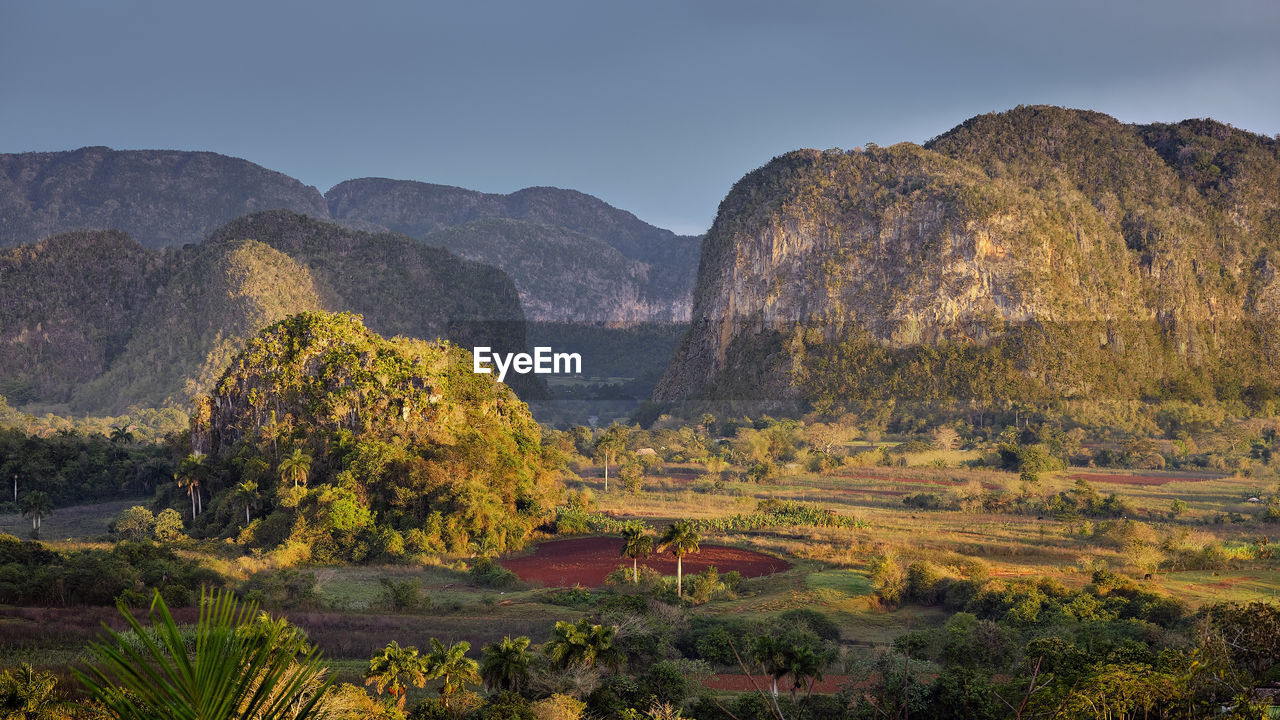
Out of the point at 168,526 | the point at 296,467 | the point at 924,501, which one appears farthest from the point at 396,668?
the point at 924,501

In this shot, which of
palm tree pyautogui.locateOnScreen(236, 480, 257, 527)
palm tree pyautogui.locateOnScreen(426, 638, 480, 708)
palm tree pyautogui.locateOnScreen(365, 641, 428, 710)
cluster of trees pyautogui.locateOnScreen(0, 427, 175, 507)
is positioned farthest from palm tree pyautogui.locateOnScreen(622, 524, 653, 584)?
cluster of trees pyautogui.locateOnScreen(0, 427, 175, 507)

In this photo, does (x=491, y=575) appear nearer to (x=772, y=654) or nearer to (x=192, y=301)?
(x=772, y=654)

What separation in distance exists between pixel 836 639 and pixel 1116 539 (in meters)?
24.1

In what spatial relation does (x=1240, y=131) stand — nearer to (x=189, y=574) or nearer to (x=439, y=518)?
(x=439, y=518)

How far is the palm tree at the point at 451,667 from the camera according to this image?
20281 millimetres

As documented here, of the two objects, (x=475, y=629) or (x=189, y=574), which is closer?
(x=475, y=629)

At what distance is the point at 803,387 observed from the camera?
123375 millimetres

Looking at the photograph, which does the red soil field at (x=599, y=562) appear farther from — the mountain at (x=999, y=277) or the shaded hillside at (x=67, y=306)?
the shaded hillside at (x=67, y=306)

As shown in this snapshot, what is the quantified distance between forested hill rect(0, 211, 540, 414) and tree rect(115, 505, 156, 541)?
73.0 metres

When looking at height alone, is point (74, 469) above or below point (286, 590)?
above

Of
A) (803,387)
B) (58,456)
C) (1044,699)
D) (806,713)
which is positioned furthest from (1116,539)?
(803,387)

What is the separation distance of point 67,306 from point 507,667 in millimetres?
153102

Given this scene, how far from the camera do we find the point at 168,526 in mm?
48688

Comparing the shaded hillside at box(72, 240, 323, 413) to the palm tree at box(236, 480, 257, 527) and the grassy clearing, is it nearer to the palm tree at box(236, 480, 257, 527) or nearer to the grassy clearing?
the grassy clearing
